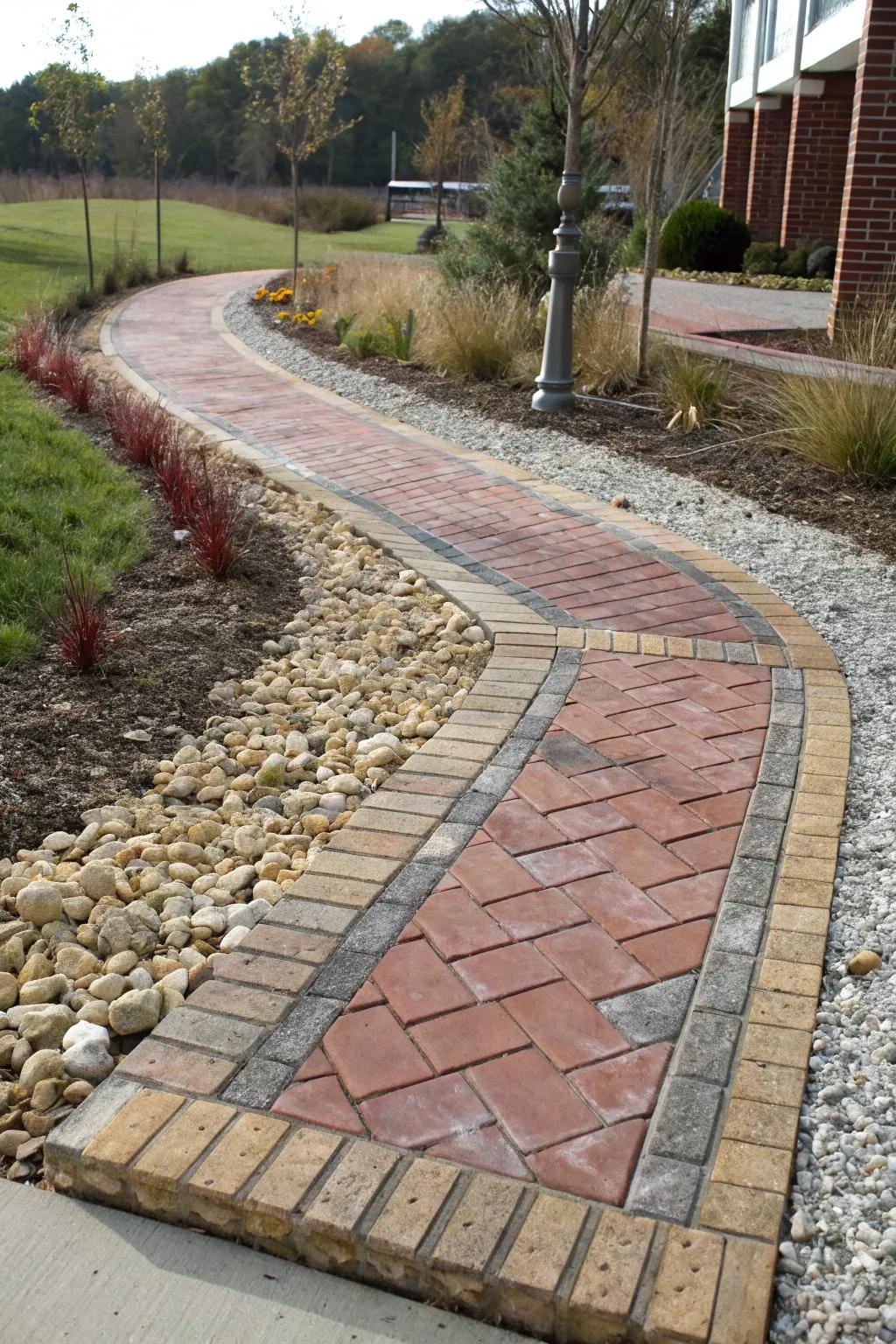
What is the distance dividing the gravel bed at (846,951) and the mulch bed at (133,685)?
184 centimetres

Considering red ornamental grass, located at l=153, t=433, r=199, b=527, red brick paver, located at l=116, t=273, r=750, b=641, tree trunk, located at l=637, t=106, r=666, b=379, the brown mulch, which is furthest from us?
the brown mulch

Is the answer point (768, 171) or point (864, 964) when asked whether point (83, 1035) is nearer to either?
point (864, 964)

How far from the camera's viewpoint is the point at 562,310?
7301 mm

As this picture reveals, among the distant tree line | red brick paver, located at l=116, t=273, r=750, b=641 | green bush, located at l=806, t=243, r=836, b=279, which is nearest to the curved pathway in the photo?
red brick paver, located at l=116, t=273, r=750, b=641

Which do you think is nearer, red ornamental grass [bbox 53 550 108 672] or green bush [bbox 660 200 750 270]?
red ornamental grass [bbox 53 550 108 672]

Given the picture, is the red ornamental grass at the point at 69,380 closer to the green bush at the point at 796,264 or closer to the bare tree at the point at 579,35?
the bare tree at the point at 579,35

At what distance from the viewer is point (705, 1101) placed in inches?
79.7

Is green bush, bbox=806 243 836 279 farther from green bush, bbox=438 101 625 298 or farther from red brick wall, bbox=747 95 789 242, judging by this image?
green bush, bbox=438 101 625 298

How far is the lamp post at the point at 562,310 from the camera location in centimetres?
711

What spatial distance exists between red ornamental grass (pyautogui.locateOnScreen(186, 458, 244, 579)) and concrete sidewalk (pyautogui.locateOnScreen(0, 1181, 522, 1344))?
299 cm

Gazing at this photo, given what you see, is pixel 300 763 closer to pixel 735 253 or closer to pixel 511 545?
pixel 511 545

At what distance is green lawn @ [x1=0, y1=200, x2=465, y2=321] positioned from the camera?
58.5ft

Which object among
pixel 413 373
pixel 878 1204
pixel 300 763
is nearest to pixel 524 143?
pixel 413 373

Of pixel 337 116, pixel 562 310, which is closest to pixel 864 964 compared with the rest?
pixel 562 310
